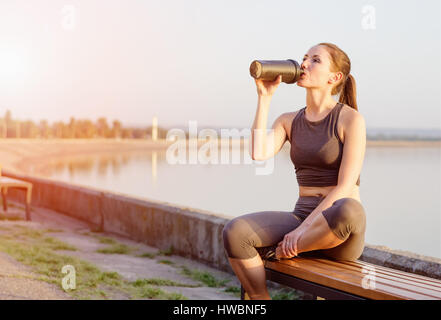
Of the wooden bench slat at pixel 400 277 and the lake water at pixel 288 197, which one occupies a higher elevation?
the wooden bench slat at pixel 400 277

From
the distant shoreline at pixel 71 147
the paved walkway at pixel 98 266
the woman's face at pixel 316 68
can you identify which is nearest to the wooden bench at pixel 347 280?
the woman's face at pixel 316 68

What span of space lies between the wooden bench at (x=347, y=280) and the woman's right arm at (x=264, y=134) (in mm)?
651

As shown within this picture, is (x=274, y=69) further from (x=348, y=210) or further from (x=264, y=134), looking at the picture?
(x=348, y=210)

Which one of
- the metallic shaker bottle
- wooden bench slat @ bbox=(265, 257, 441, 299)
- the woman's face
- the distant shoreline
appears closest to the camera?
wooden bench slat @ bbox=(265, 257, 441, 299)

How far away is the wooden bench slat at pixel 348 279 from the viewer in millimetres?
2867

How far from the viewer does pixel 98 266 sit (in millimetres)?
6770

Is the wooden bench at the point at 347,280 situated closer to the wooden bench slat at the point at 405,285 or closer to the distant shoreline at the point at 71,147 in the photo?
the wooden bench slat at the point at 405,285

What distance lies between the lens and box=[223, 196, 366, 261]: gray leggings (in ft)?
10.5

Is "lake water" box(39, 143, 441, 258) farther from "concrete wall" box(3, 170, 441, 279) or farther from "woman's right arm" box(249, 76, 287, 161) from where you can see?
"woman's right arm" box(249, 76, 287, 161)

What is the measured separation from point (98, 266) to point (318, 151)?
386 centimetres

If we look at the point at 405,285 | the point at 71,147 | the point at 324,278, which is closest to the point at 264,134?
the point at 324,278

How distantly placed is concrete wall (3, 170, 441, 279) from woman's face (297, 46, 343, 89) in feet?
6.50

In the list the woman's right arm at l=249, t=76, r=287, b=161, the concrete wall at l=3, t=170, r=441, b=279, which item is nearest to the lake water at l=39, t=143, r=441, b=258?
the concrete wall at l=3, t=170, r=441, b=279

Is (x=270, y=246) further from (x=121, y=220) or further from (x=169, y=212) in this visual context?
(x=121, y=220)
